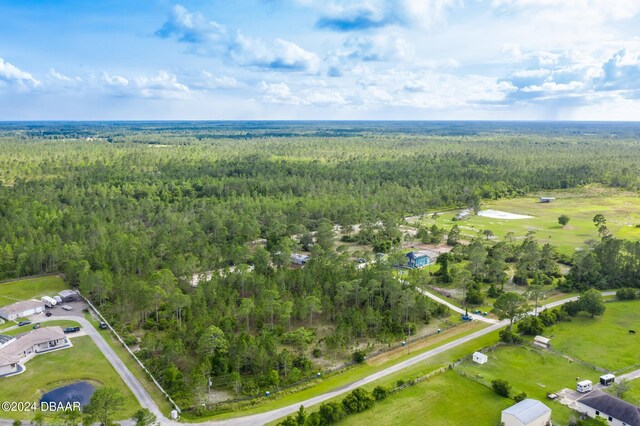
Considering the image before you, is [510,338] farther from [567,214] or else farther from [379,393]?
[567,214]

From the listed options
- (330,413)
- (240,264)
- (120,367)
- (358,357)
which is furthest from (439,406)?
(240,264)

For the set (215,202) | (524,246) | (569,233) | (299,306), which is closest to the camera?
(299,306)

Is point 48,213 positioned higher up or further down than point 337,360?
higher up

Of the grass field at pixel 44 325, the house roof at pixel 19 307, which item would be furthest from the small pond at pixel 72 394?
the house roof at pixel 19 307

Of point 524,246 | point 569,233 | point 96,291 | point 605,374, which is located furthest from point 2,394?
point 569,233

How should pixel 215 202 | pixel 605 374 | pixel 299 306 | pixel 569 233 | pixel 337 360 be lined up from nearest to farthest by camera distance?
pixel 605 374
pixel 337 360
pixel 299 306
pixel 569 233
pixel 215 202

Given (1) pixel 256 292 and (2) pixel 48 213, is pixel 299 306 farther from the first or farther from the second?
(2) pixel 48 213

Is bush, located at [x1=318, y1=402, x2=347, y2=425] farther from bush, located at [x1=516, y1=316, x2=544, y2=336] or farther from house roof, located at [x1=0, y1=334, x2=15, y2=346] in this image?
house roof, located at [x1=0, y1=334, x2=15, y2=346]
